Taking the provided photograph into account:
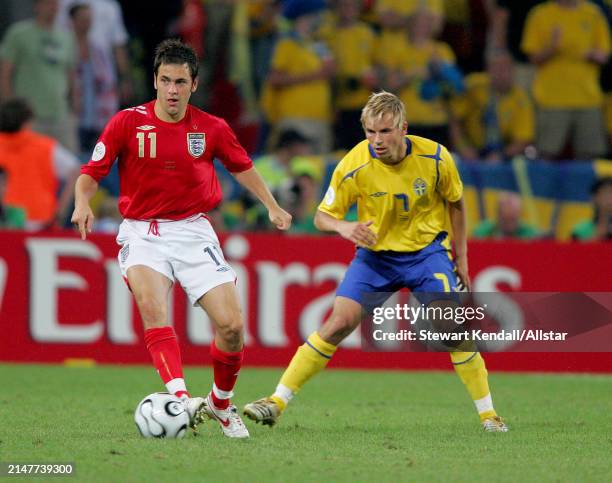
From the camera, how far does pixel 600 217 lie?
13266mm

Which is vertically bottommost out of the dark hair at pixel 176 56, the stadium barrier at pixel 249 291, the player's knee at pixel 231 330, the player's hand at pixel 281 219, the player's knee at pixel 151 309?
the stadium barrier at pixel 249 291

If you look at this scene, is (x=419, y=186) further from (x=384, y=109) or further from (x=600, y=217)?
(x=600, y=217)

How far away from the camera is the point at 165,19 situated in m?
16.4

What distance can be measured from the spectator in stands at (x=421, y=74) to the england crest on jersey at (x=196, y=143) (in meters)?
7.20

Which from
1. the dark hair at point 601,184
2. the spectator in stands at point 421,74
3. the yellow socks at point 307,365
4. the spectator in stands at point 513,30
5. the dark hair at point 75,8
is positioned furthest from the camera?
the spectator in stands at point 513,30

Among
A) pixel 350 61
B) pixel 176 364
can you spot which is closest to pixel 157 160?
pixel 176 364

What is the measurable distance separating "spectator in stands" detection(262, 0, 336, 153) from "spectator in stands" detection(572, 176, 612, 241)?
342cm

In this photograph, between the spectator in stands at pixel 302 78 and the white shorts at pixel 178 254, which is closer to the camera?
the white shorts at pixel 178 254

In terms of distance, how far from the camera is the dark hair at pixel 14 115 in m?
13.3

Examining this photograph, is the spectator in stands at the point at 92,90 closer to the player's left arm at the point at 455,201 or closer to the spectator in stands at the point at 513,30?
the spectator in stands at the point at 513,30

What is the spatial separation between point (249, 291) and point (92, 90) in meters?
3.59

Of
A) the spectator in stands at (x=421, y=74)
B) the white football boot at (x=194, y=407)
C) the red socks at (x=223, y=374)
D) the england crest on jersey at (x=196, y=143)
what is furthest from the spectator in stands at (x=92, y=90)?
A: the white football boot at (x=194, y=407)

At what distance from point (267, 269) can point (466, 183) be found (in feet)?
8.61

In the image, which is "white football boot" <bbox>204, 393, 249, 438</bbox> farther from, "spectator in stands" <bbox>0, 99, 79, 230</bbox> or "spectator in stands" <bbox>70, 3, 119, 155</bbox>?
"spectator in stands" <bbox>70, 3, 119, 155</bbox>
